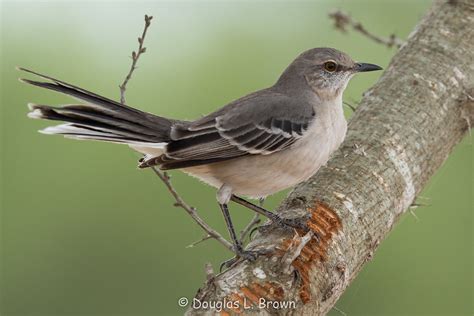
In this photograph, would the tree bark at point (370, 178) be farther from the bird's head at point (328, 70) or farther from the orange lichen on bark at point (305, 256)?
the bird's head at point (328, 70)

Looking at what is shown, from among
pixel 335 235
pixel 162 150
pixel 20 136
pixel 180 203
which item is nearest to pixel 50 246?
pixel 20 136

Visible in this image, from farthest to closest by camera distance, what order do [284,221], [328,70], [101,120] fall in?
[328,70], [101,120], [284,221]


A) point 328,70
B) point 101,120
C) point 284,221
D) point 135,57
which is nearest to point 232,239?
point 284,221

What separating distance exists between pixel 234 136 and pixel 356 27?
191 centimetres

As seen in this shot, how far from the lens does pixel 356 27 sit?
6078mm

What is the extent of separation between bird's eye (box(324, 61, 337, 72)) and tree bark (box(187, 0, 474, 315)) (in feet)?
1.22

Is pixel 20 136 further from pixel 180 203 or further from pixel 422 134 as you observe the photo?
pixel 422 134

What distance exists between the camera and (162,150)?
4.86m

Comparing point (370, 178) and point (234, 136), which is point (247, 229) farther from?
point (370, 178)

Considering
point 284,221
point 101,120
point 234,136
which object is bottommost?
point 284,221

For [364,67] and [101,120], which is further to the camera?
[364,67]

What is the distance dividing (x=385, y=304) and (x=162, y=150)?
3344mm

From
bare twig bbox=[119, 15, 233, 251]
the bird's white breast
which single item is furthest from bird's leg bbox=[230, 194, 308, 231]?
bare twig bbox=[119, 15, 233, 251]

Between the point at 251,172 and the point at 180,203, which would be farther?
the point at 251,172
